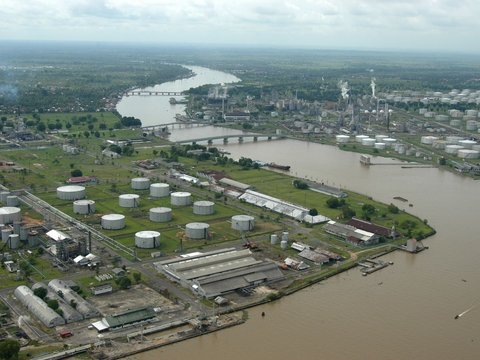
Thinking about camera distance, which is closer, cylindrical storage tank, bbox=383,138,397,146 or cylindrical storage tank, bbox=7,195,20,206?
cylindrical storage tank, bbox=7,195,20,206

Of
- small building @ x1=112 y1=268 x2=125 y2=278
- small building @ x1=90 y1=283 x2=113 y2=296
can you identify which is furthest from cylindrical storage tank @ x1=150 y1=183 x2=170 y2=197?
small building @ x1=90 y1=283 x2=113 y2=296

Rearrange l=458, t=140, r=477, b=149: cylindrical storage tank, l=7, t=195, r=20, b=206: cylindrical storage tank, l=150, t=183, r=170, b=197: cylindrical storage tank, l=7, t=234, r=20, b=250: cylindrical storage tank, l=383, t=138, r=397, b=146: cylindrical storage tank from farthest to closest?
l=383, t=138, r=397, b=146: cylindrical storage tank < l=458, t=140, r=477, b=149: cylindrical storage tank < l=150, t=183, r=170, b=197: cylindrical storage tank < l=7, t=195, r=20, b=206: cylindrical storage tank < l=7, t=234, r=20, b=250: cylindrical storage tank

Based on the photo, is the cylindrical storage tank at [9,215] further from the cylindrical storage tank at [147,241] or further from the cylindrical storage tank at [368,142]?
the cylindrical storage tank at [368,142]

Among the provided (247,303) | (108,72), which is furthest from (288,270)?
(108,72)

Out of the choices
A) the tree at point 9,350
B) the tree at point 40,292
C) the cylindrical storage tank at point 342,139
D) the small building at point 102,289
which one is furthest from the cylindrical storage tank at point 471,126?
the tree at point 9,350

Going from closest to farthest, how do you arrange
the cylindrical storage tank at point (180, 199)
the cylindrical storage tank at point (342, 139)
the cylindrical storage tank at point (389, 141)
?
the cylindrical storage tank at point (180, 199) < the cylindrical storage tank at point (389, 141) < the cylindrical storage tank at point (342, 139)

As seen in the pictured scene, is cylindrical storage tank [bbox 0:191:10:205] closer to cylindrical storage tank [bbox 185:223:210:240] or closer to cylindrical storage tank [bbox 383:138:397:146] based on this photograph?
cylindrical storage tank [bbox 185:223:210:240]

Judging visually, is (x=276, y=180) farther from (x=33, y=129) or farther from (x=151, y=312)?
(x=33, y=129)
